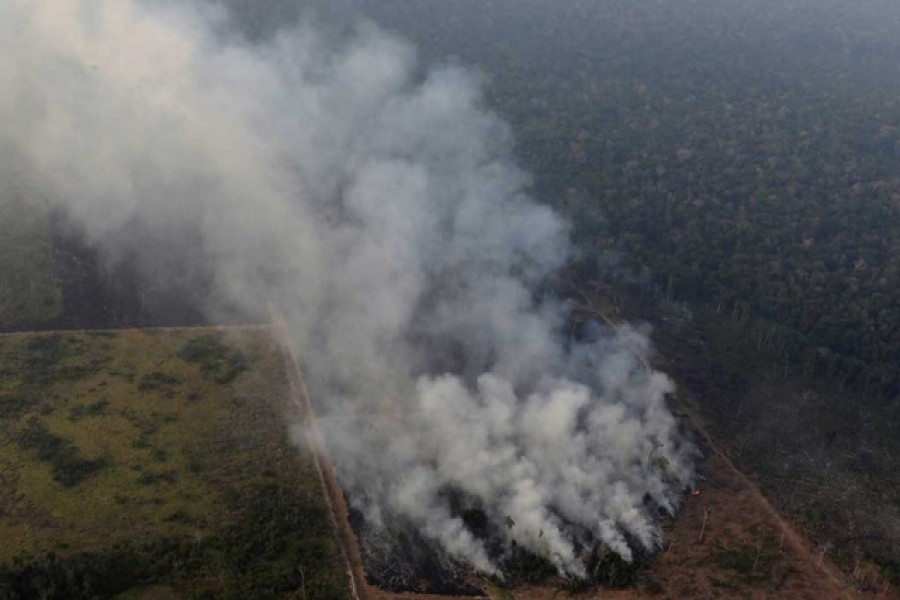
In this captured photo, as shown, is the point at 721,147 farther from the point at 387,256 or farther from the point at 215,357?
the point at 215,357

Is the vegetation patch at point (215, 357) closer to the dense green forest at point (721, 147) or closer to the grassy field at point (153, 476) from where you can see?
the grassy field at point (153, 476)

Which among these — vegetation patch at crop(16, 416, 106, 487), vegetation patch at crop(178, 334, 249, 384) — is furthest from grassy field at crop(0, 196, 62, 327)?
vegetation patch at crop(16, 416, 106, 487)

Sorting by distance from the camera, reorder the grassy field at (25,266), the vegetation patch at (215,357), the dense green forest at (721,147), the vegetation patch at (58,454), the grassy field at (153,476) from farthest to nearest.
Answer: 1. the dense green forest at (721,147)
2. the grassy field at (25,266)
3. the vegetation patch at (215,357)
4. the vegetation patch at (58,454)
5. the grassy field at (153,476)

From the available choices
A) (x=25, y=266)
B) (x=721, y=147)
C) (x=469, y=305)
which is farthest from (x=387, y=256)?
(x=721, y=147)

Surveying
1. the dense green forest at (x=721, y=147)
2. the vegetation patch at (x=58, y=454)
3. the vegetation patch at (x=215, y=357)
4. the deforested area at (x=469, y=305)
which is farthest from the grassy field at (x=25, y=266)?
the dense green forest at (x=721, y=147)

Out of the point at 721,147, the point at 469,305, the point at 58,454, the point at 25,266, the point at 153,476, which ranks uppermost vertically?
the point at 721,147

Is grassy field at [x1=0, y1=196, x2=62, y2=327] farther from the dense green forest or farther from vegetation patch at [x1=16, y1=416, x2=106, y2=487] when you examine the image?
the dense green forest

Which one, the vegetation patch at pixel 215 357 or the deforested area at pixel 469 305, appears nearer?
the deforested area at pixel 469 305
